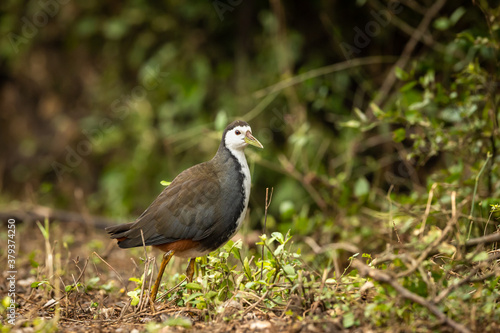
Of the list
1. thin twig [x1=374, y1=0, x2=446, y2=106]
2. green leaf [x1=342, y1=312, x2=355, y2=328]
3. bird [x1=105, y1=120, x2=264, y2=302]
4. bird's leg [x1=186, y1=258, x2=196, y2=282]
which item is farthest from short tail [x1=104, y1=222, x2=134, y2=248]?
thin twig [x1=374, y1=0, x2=446, y2=106]

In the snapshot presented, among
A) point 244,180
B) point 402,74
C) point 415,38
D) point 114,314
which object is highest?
point 415,38

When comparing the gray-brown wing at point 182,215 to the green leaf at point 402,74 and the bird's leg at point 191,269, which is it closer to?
the bird's leg at point 191,269

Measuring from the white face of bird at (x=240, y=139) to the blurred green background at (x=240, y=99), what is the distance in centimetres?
105

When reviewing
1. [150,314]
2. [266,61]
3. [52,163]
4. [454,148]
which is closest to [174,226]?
[150,314]

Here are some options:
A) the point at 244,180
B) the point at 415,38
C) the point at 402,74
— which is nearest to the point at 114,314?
the point at 244,180

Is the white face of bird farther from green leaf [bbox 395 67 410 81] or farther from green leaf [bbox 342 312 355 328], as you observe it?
green leaf [bbox 342 312 355 328]

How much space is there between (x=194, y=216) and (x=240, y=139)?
1.93 feet

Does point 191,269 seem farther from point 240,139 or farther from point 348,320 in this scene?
point 348,320

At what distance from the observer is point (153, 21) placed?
24.2ft

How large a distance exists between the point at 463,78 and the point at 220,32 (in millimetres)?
4062

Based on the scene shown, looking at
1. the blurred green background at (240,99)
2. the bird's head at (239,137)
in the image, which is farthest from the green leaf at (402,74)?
the bird's head at (239,137)

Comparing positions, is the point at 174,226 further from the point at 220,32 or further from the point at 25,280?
the point at 220,32

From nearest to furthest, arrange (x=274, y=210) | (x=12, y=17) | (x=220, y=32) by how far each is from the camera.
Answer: (x=274, y=210)
(x=220, y=32)
(x=12, y=17)

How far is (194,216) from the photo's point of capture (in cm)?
333
